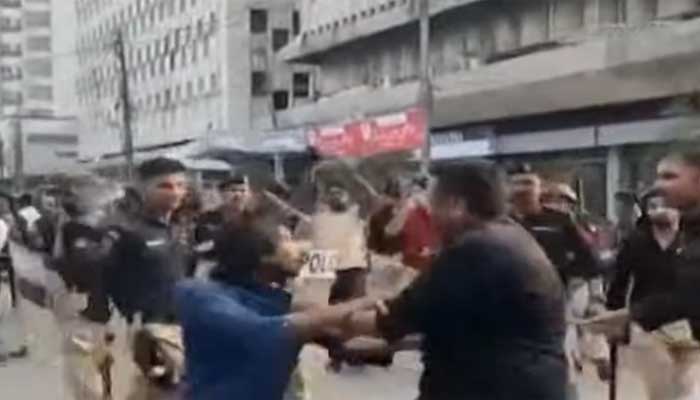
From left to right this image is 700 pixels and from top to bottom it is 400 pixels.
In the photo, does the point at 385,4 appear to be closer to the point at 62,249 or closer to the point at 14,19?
the point at 62,249

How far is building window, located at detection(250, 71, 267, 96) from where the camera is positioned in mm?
81000

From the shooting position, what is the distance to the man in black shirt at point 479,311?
17.1ft

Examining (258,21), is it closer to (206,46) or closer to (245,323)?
(206,46)

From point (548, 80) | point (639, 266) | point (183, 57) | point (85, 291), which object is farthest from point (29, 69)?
point (639, 266)

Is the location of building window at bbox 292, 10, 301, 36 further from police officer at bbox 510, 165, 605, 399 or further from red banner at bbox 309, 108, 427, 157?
police officer at bbox 510, 165, 605, 399

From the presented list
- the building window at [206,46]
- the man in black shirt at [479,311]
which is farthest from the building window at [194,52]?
the man in black shirt at [479,311]

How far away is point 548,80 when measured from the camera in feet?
131

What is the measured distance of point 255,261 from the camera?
204 inches

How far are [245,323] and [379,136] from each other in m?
34.8

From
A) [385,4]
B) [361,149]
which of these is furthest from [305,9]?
[361,149]

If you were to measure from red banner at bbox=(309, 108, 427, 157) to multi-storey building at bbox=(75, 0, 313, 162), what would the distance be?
25.9 metres

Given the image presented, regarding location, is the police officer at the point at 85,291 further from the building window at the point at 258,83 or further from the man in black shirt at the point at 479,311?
the building window at the point at 258,83

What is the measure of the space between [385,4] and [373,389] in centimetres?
4536

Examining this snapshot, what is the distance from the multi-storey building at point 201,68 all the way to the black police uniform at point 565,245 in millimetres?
55475
